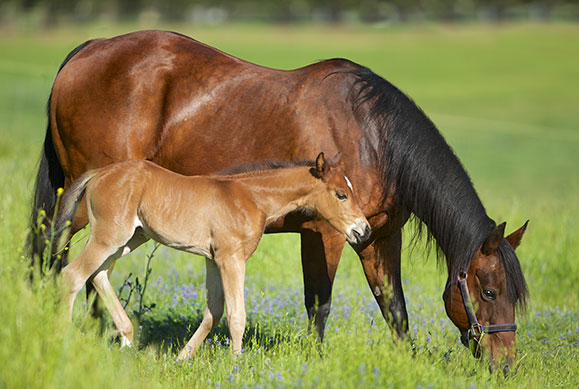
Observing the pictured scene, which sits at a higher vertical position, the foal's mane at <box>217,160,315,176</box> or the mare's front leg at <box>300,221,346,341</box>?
the foal's mane at <box>217,160,315,176</box>

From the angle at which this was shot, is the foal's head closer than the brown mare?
Yes

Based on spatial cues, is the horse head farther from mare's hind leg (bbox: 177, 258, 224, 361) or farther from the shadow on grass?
mare's hind leg (bbox: 177, 258, 224, 361)

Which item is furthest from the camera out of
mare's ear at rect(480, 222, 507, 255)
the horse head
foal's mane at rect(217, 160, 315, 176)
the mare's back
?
the mare's back

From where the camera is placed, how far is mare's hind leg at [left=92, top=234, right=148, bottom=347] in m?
5.09

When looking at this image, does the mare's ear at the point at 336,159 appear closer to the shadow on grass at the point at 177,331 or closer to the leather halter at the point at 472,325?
the leather halter at the point at 472,325

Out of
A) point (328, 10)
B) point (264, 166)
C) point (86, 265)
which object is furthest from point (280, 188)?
point (328, 10)

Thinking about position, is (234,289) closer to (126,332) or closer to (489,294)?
(126,332)

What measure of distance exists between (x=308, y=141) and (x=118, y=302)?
1.94m

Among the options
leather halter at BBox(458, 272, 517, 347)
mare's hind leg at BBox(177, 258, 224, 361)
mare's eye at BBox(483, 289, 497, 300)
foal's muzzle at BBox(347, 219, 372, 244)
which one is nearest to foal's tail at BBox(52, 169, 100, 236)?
mare's hind leg at BBox(177, 258, 224, 361)

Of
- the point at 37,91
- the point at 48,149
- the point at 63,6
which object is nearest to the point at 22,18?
the point at 63,6

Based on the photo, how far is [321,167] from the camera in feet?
16.0

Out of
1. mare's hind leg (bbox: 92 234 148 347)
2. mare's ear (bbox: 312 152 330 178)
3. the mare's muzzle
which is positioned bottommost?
mare's hind leg (bbox: 92 234 148 347)

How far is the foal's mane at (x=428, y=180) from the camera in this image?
494cm

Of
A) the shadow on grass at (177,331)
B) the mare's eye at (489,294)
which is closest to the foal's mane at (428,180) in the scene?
the mare's eye at (489,294)
